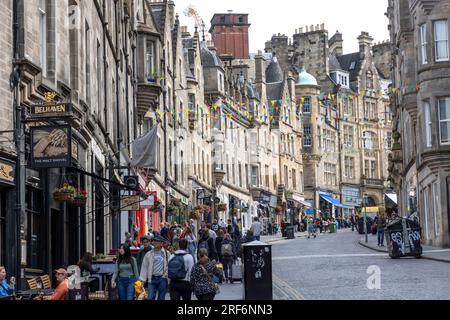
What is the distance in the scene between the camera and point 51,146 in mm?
16344

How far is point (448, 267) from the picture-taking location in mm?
25719

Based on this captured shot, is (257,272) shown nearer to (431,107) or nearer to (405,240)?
(405,240)

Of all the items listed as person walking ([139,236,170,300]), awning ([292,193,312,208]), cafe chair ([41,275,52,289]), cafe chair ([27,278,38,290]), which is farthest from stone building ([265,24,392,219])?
cafe chair ([27,278,38,290])

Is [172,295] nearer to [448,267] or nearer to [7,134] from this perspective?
[7,134]

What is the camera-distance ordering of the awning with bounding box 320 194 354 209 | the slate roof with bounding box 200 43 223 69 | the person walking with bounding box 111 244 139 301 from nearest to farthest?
1. the person walking with bounding box 111 244 139 301
2. the slate roof with bounding box 200 43 223 69
3. the awning with bounding box 320 194 354 209

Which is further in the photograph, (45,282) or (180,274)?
(45,282)

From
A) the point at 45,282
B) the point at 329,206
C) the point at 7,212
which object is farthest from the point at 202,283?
the point at 329,206

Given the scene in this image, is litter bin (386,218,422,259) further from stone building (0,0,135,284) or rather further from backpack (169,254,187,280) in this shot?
backpack (169,254,187,280)

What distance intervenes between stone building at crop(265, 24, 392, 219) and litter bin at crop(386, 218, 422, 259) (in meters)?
69.5

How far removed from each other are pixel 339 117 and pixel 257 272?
93.7 m

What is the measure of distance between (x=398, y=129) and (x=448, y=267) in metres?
39.0

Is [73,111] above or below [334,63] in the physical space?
below

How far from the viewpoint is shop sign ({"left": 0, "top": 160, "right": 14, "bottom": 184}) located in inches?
619
